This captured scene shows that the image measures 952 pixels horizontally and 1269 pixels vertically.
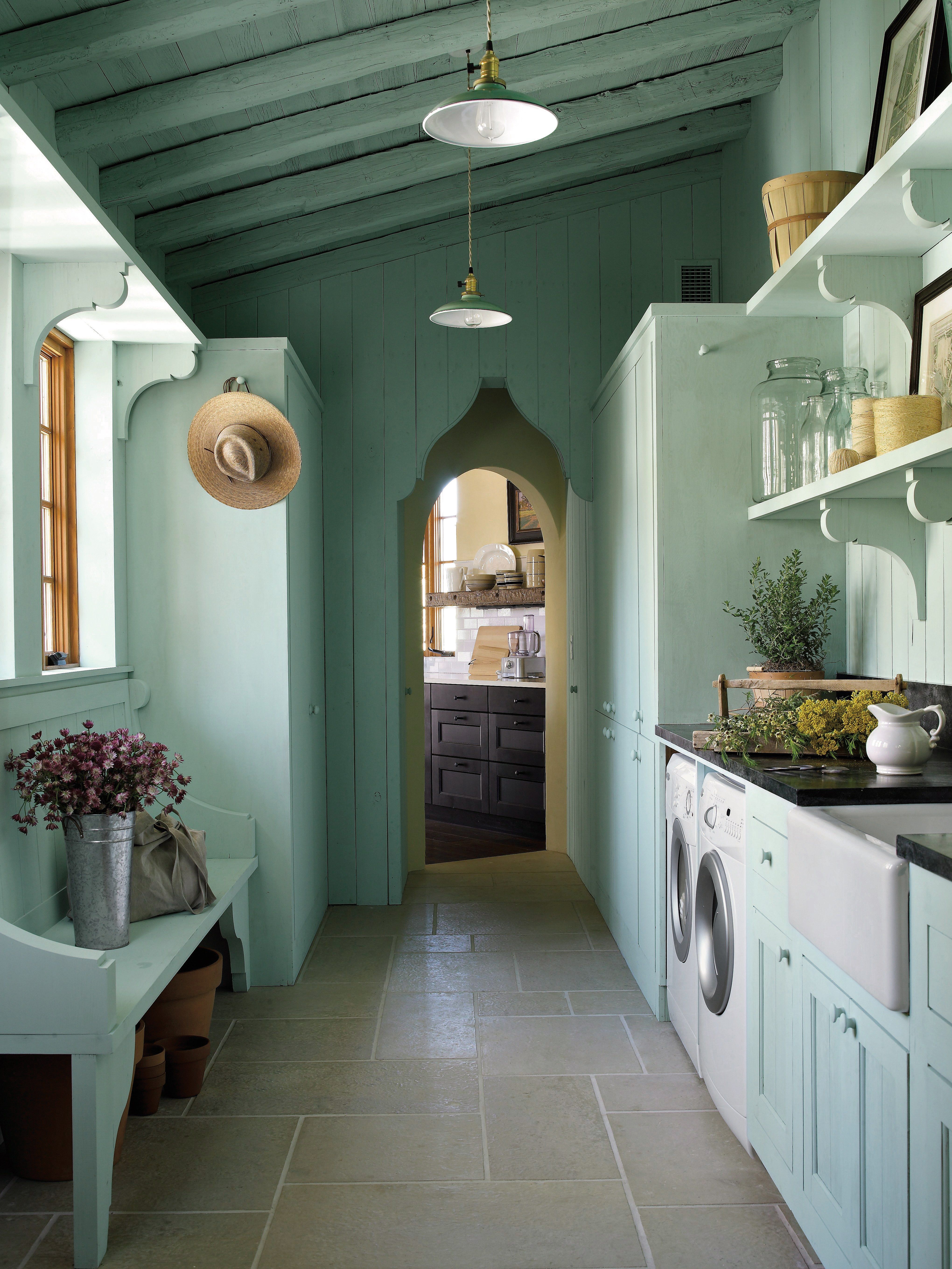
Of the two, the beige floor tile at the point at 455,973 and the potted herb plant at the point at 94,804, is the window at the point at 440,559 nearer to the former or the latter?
the beige floor tile at the point at 455,973

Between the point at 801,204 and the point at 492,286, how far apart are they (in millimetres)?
2178

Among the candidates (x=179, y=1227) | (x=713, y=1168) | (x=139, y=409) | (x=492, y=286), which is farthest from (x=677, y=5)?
(x=179, y=1227)

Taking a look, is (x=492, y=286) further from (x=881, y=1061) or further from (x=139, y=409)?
(x=881, y=1061)

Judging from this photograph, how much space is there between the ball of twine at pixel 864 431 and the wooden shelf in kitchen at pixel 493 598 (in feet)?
14.8

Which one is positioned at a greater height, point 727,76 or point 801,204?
point 727,76

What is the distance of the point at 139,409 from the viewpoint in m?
3.61

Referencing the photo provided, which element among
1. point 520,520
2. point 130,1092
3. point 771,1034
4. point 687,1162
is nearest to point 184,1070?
point 130,1092

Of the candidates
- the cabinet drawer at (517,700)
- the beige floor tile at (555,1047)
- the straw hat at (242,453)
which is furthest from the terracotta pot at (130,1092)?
the cabinet drawer at (517,700)

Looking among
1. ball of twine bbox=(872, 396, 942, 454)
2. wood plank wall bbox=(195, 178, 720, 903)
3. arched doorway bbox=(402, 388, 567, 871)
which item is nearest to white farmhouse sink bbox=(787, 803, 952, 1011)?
ball of twine bbox=(872, 396, 942, 454)

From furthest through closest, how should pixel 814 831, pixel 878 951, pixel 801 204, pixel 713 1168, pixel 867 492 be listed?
pixel 801 204, pixel 867 492, pixel 713 1168, pixel 814 831, pixel 878 951

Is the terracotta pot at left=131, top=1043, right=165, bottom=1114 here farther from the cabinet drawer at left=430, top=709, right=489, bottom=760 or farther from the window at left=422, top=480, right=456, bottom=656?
the window at left=422, top=480, right=456, bottom=656

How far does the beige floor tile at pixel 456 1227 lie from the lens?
204 cm

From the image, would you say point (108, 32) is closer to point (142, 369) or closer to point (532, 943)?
point (142, 369)

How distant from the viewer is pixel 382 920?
447 centimetres
